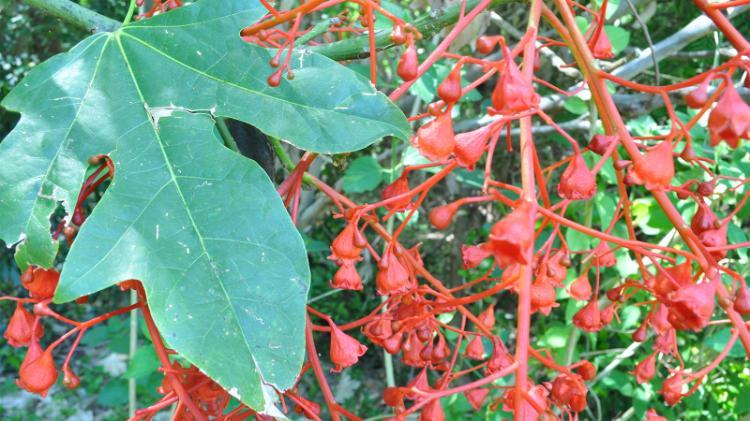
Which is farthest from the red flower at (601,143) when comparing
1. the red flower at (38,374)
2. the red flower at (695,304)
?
the red flower at (38,374)

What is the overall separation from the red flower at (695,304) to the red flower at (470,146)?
5.9 inches

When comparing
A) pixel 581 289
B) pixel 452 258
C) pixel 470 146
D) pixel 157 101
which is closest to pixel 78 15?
pixel 157 101

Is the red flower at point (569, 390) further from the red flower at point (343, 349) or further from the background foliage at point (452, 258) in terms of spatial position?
the background foliage at point (452, 258)

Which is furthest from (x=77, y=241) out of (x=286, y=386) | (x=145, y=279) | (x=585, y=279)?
(x=585, y=279)

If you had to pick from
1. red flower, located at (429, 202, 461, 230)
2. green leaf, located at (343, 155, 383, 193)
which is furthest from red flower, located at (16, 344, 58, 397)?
green leaf, located at (343, 155, 383, 193)

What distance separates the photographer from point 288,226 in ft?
1.72

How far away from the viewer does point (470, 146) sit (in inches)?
20.0

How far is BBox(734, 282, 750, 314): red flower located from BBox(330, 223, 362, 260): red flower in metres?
0.27

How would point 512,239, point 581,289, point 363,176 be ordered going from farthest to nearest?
point 363,176
point 581,289
point 512,239

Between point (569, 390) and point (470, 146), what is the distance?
20cm

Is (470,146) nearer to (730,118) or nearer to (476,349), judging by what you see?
(730,118)

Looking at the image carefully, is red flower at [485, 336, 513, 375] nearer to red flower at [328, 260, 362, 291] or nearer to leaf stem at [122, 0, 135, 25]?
red flower at [328, 260, 362, 291]

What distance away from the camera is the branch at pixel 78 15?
2.32ft

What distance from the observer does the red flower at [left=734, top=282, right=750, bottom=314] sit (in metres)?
0.48
